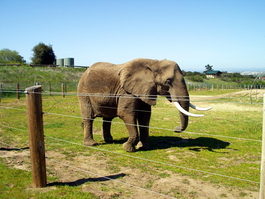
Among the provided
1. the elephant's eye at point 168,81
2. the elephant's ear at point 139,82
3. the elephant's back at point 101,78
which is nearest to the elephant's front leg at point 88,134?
the elephant's back at point 101,78

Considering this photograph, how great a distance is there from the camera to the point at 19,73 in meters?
34.5

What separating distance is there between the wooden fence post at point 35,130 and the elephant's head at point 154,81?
A: 332 cm

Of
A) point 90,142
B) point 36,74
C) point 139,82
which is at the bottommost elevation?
point 90,142

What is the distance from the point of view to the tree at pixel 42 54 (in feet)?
153

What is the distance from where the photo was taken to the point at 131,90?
764cm

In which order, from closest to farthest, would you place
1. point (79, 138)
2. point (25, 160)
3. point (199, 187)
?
point (199, 187) < point (25, 160) < point (79, 138)

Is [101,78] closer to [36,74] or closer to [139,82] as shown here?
[139,82]

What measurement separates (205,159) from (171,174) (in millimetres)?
1557

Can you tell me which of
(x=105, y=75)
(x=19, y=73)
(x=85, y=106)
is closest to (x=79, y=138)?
(x=85, y=106)

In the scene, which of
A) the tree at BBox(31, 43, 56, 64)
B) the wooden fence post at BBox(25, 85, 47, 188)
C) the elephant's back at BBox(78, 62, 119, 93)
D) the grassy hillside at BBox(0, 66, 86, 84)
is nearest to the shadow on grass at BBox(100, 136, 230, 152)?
the elephant's back at BBox(78, 62, 119, 93)

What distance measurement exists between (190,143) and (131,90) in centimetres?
269

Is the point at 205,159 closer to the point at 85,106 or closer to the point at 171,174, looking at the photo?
the point at 171,174

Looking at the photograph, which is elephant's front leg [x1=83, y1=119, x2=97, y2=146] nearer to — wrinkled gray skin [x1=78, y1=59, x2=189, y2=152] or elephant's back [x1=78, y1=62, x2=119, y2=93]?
wrinkled gray skin [x1=78, y1=59, x2=189, y2=152]

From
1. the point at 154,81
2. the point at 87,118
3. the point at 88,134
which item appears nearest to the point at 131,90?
the point at 154,81
